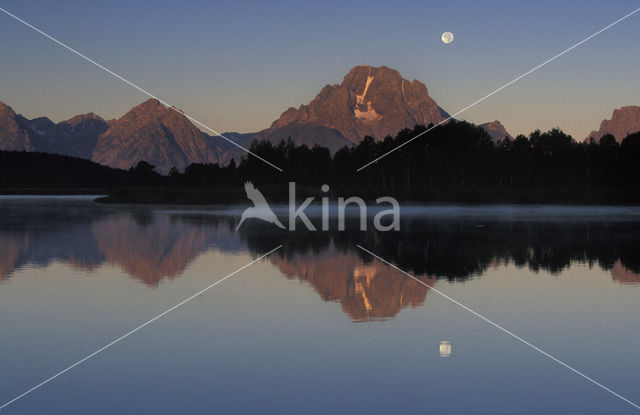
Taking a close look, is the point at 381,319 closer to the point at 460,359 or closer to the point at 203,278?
the point at 460,359

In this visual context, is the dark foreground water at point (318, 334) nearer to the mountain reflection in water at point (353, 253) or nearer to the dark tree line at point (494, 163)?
the mountain reflection in water at point (353, 253)

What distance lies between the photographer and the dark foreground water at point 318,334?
1008cm

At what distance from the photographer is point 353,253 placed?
3073 cm

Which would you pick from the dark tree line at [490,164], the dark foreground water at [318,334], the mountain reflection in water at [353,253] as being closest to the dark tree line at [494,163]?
the dark tree line at [490,164]

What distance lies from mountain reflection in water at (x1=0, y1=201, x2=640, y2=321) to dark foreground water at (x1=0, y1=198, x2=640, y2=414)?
0.18 metres

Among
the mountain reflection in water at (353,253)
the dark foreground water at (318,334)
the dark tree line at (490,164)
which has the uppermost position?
the dark tree line at (490,164)

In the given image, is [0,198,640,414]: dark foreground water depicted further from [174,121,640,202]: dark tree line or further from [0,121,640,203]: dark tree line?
[174,121,640,202]: dark tree line

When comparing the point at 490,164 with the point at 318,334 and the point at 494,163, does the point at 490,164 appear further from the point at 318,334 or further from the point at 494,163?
the point at 318,334

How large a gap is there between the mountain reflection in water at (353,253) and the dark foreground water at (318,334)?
6.9 inches

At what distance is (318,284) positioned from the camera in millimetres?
21156

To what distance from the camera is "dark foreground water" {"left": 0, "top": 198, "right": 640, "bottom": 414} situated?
33.1 feet

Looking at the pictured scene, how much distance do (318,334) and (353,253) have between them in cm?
1681

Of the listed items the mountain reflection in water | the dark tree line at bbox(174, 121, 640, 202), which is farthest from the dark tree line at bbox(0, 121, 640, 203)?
the mountain reflection in water

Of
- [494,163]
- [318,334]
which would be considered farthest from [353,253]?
[494,163]
